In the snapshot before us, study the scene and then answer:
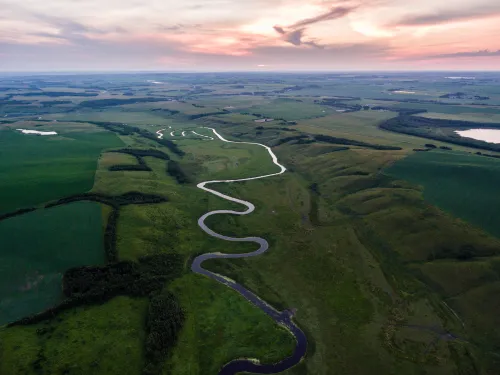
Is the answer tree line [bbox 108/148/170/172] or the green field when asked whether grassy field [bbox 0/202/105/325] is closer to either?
tree line [bbox 108/148/170/172]

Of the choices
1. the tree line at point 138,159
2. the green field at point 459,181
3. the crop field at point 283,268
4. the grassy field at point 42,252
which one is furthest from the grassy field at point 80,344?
the tree line at point 138,159

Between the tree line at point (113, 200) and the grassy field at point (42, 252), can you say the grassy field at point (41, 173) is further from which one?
the grassy field at point (42, 252)

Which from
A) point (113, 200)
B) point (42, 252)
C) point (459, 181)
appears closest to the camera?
point (42, 252)

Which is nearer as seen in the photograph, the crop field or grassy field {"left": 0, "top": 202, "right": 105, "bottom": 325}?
A: the crop field

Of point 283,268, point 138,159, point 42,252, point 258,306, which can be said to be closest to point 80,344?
point 42,252

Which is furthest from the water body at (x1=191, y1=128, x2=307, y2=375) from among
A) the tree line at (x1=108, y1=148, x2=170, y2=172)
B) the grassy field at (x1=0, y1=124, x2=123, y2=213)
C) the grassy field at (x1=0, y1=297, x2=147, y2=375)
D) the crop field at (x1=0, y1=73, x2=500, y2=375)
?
the tree line at (x1=108, y1=148, x2=170, y2=172)

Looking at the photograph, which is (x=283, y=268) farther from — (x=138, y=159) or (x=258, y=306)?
(x=138, y=159)
